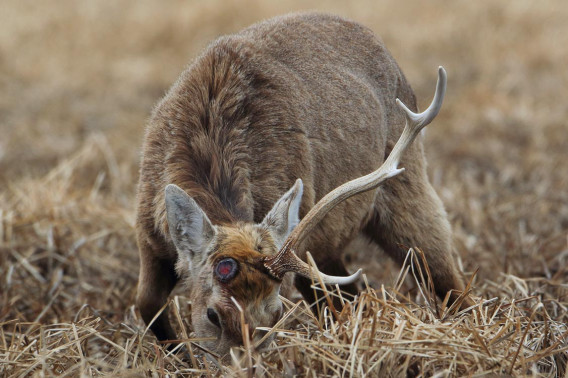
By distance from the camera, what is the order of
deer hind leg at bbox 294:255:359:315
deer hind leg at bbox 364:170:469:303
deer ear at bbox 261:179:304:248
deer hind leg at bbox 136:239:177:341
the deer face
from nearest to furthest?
1. the deer face
2. deer ear at bbox 261:179:304:248
3. deer hind leg at bbox 136:239:177:341
4. deer hind leg at bbox 294:255:359:315
5. deer hind leg at bbox 364:170:469:303

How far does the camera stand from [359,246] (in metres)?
6.02

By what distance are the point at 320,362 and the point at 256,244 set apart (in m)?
0.58

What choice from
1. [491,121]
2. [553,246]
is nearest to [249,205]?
[553,246]

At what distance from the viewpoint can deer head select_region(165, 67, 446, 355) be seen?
11.0 feet

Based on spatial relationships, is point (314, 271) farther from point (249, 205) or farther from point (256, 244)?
point (249, 205)

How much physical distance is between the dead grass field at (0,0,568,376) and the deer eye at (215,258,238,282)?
1.15 ft

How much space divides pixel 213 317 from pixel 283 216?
1.84 feet

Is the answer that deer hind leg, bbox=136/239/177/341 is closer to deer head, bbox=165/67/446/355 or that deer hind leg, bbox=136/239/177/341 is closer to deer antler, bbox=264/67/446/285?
deer head, bbox=165/67/446/355

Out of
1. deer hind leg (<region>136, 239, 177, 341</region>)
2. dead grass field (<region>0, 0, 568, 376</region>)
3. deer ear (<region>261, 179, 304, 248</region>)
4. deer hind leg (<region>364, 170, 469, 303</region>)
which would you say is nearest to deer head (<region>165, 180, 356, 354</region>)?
deer ear (<region>261, 179, 304, 248</region>)

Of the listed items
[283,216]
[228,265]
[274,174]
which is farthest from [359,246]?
[228,265]

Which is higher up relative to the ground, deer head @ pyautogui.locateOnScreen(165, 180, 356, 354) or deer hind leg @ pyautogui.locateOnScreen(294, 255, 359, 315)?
deer head @ pyautogui.locateOnScreen(165, 180, 356, 354)

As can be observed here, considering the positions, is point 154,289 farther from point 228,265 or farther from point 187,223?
point 228,265

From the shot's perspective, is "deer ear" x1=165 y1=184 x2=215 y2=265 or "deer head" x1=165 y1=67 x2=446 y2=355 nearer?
"deer head" x1=165 y1=67 x2=446 y2=355

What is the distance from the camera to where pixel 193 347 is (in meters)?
3.85
